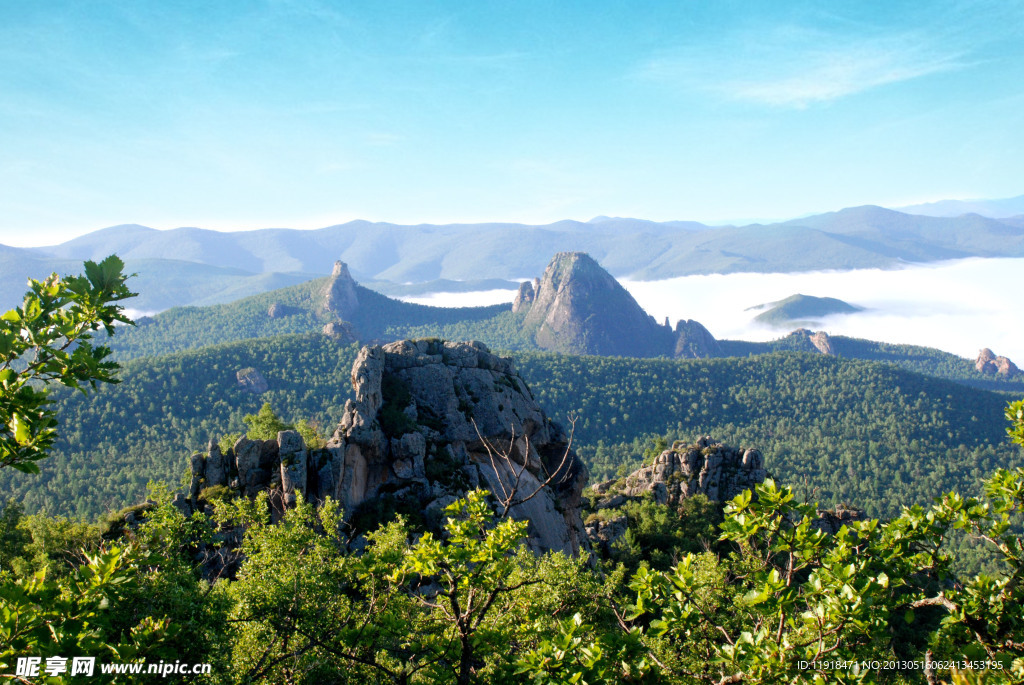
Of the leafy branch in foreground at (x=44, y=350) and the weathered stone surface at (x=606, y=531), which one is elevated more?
the leafy branch in foreground at (x=44, y=350)

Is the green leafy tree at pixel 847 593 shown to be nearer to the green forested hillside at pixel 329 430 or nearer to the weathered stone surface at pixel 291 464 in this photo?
the weathered stone surface at pixel 291 464

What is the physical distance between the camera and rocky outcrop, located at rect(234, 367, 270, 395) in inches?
6850

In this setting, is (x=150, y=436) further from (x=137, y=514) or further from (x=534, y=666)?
(x=534, y=666)

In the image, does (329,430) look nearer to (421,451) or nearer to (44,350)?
(421,451)

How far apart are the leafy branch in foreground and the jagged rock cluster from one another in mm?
26387

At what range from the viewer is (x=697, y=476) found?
81.1 metres

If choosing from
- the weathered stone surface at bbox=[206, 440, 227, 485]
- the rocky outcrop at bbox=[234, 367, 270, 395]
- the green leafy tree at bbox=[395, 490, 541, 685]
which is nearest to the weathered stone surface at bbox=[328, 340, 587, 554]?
the weathered stone surface at bbox=[206, 440, 227, 485]

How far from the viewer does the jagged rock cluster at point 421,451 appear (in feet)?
135

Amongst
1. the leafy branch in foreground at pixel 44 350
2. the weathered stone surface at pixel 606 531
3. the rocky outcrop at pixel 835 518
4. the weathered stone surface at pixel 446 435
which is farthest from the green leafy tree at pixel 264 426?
the rocky outcrop at pixel 835 518

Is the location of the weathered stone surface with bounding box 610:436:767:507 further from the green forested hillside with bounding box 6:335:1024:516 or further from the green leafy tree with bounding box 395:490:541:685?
the green leafy tree with bounding box 395:490:541:685

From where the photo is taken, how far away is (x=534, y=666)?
408 inches

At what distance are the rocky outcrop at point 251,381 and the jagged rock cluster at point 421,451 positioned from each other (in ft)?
452

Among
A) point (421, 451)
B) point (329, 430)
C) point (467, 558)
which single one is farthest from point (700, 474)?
point (329, 430)

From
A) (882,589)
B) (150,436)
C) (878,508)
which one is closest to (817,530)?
(882,589)
